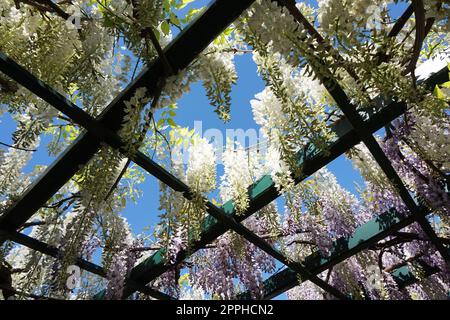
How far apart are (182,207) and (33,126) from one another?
0.90 metres

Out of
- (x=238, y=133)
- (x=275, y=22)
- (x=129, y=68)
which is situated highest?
(x=238, y=133)

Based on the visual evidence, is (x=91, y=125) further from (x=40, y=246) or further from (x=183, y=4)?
(x=40, y=246)

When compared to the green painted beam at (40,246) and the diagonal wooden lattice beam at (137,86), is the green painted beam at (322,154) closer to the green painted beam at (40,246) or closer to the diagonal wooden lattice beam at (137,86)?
the diagonal wooden lattice beam at (137,86)

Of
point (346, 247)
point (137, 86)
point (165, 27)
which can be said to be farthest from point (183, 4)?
point (346, 247)

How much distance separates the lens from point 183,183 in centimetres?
198

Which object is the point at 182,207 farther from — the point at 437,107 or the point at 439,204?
the point at 439,204

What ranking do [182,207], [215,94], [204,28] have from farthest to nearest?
[182,207]
[215,94]
[204,28]

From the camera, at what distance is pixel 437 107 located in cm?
117

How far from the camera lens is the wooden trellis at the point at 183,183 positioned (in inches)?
52.4

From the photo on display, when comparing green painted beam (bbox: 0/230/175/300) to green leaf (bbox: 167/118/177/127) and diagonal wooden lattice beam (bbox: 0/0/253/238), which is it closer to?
diagonal wooden lattice beam (bbox: 0/0/253/238)

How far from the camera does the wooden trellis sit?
4.37 feet

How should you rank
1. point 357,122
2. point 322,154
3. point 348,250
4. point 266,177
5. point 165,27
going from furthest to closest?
point 348,250, point 266,177, point 322,154, point 357,122, point 165,27

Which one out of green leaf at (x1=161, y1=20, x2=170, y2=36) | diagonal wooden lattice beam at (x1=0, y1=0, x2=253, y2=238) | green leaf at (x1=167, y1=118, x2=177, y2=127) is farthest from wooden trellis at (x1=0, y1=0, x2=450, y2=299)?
green leaf at (x1=167, y1=118, x2=177, y2=127)

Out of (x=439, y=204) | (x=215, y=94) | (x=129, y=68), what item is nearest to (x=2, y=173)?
(x=129, y=68)
